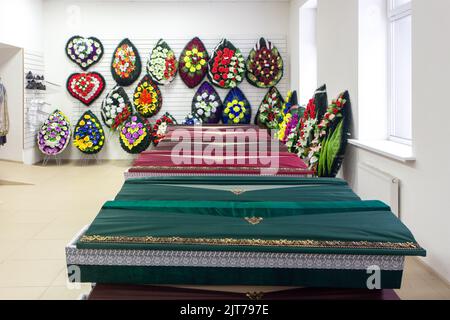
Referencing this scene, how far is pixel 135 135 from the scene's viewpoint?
1029 cm

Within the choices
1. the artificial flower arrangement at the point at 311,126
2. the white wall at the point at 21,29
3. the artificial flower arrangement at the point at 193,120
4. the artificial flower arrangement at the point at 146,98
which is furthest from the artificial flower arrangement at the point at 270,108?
the white wall at the point at 21,29

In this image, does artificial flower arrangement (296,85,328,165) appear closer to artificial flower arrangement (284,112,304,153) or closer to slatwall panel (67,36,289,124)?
artificial flower arrangement (284,112,304,153)

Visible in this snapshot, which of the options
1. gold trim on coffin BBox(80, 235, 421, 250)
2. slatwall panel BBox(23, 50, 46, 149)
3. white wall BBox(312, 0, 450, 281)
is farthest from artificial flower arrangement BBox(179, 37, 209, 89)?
gold trim on coffin BBox(80, 235, 421, 250)

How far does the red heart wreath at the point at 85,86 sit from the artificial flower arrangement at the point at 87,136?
0.41 metres

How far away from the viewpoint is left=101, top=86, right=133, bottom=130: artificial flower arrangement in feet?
34.2

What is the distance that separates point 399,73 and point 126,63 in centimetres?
598

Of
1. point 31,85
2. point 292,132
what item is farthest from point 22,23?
point 292,132

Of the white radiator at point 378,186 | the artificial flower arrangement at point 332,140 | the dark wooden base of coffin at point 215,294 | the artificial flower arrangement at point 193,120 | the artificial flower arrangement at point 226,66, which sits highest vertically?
the artificial flower arrangement at point 226,66

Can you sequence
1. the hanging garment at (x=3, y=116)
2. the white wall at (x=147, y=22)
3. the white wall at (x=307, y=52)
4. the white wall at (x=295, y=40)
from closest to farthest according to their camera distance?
the hanging garment at (x=3, y=116) < the white wall at (x=307, y=52) < the white wall at (x=295, y=40) < the white wall at (x=147, y=22)

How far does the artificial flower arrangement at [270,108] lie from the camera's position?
33.8 ft

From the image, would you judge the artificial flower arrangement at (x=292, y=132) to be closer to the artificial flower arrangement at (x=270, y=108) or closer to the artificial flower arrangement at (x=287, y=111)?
the artificial flower arrangement at (x=287, y=111)

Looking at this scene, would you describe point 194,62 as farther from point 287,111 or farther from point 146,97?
point 287,111

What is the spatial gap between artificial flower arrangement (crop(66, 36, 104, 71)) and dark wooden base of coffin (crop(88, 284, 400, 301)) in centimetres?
878

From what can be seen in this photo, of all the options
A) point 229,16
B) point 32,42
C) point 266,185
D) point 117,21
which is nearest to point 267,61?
point 229,16
